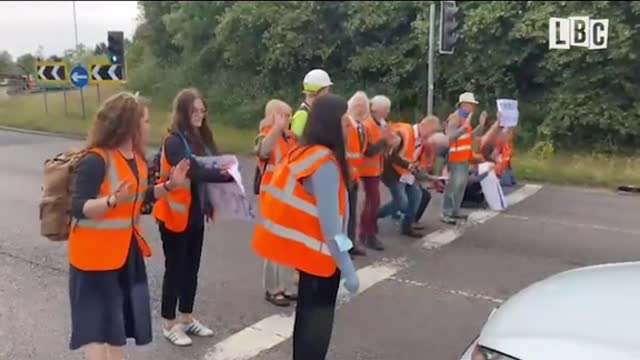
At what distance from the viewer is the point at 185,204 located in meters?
4.72

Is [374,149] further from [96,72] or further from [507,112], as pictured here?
[96,72]

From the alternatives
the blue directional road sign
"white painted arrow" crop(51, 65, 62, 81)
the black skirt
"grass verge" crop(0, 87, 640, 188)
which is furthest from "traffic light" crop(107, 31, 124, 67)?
the black skirt

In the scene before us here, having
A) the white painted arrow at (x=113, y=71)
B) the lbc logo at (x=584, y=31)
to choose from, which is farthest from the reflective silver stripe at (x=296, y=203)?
the white painted arrow at (x=113, y=71)

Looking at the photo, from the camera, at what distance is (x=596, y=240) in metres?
8.29

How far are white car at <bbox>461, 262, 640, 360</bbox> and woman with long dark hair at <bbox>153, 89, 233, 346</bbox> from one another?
2.28 metres

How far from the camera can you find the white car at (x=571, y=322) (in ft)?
8.76

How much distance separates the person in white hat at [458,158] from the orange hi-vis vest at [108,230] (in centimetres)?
560

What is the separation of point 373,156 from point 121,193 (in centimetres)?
414

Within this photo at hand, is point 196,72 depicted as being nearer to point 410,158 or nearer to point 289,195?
point 410,158

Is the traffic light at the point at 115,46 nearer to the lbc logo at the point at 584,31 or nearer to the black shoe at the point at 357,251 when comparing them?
the lbc logo at the point at 584,31

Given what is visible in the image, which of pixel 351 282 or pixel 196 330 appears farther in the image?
pixel 196 330

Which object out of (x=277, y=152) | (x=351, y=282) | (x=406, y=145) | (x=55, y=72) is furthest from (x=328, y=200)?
(x=55, y=72)

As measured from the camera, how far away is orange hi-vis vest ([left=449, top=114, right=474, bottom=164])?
862 cm

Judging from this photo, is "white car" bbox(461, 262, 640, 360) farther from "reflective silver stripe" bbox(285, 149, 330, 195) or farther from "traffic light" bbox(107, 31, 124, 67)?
"traffic light" bbox(107, 31, 124, 67)
